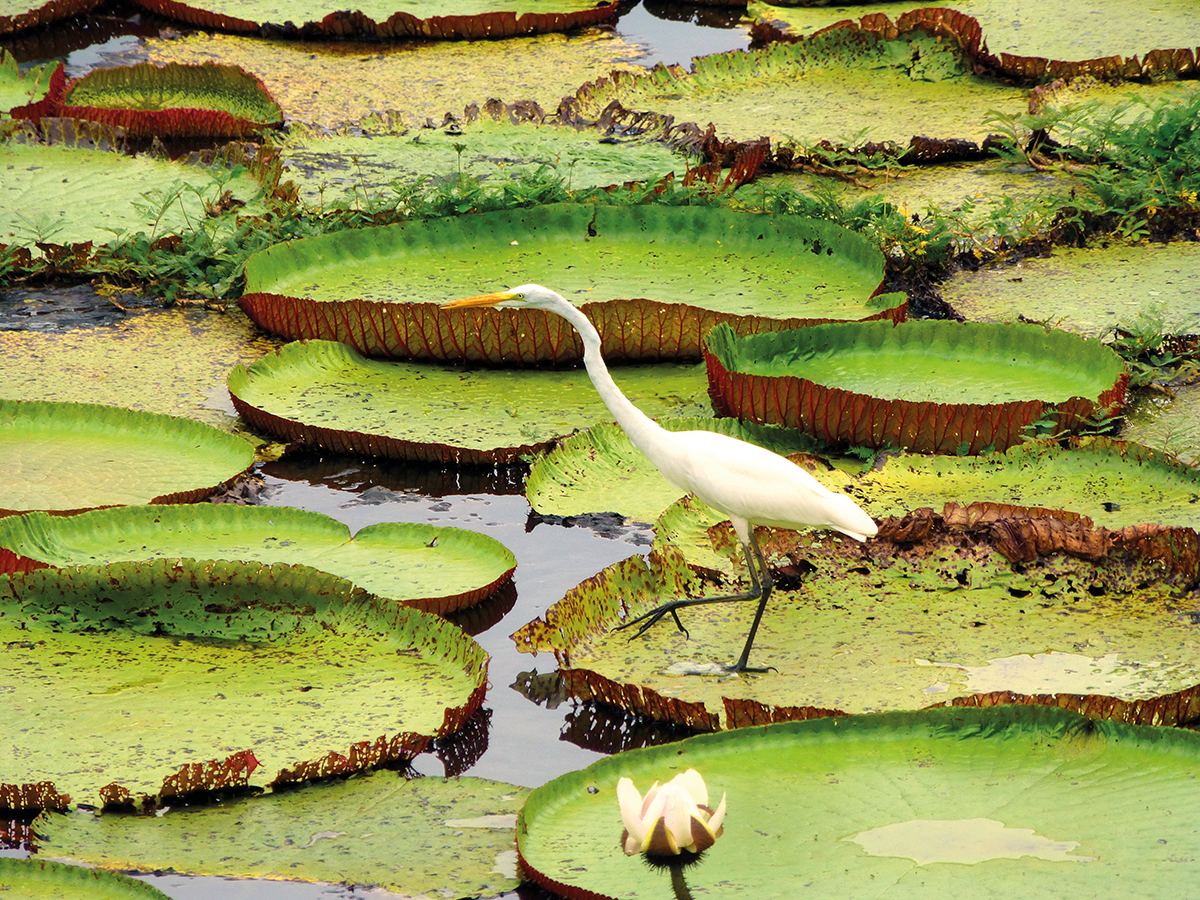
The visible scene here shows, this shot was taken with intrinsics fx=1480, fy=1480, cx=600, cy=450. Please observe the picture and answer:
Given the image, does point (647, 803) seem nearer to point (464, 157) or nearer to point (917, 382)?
point (917, 382)

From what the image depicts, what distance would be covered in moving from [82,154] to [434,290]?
90.1 inches

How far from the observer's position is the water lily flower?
246 centimetres

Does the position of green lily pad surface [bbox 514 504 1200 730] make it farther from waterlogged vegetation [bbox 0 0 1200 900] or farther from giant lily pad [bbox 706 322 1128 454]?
giant lily pad [bbox 706 322 1128 454]

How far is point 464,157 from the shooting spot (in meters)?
7.17

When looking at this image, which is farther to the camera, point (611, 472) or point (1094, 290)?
point (1094, 290)

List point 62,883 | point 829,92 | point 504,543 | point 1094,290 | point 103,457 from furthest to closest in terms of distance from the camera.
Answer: point 829,92, point 1094,290, point 103,457, point 504,543, point 62,883

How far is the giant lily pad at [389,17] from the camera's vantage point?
348 inches

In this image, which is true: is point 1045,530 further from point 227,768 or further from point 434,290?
point 434,290

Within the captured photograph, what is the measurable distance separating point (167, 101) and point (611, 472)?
419cm

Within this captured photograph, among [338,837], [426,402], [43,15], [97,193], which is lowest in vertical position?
[338,837]

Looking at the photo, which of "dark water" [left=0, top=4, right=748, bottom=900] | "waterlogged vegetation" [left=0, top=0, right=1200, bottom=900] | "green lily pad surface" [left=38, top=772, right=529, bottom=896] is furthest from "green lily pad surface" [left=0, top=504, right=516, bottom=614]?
"green lily pad surface" [left=38, top=772, right=529, bottom=896]

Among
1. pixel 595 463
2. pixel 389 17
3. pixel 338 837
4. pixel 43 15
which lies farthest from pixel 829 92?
pixel 338 837

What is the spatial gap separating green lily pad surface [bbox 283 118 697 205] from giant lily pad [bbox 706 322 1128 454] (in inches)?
70.5

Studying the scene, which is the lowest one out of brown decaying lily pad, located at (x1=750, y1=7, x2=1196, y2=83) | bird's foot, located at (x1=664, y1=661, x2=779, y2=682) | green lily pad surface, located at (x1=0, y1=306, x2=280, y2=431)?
bird's foot, located at (x1=664, y1=661, x2=779, y2=682)
